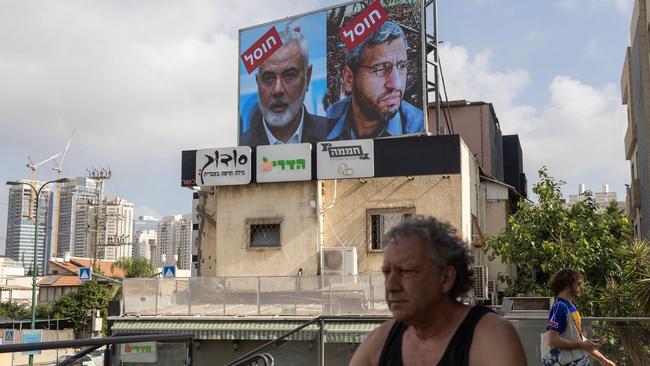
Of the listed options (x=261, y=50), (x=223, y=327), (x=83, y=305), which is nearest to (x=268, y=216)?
(x=223, y=327)

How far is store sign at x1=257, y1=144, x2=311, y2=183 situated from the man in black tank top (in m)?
19.8

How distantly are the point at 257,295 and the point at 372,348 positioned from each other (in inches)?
657

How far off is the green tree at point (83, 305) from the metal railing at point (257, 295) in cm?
3181

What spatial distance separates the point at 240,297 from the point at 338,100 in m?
8.39

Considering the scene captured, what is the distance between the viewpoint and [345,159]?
22188mm

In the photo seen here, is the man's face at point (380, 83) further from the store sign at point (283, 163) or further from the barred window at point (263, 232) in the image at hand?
the barred window at point (263, 232)

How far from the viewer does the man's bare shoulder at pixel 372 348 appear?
8.56ft

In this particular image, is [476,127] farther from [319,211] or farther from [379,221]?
[319,211]

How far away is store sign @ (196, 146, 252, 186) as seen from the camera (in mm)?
23328

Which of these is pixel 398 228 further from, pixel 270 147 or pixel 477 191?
pixel 477 191

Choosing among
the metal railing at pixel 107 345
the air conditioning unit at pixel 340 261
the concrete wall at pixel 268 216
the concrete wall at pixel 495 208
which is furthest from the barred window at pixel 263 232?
the metal railing at pixel 107 345

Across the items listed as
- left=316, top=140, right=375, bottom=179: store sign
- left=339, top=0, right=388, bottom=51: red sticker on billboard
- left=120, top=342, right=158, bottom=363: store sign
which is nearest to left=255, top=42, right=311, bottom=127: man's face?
left=339, top=0, right=388, bottom=51: red sticker on billboard

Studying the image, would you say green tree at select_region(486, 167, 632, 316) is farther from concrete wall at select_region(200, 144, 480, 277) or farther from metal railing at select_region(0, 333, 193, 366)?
metal railing at select_region(0, 333, 193, 366)

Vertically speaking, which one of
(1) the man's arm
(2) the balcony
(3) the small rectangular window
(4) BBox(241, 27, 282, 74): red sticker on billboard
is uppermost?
(4) BBox(241, 27, 282, 74): red sticker on billboard
